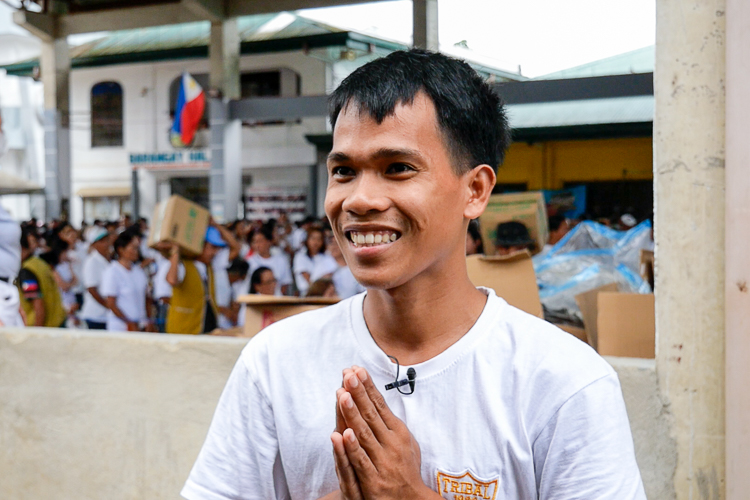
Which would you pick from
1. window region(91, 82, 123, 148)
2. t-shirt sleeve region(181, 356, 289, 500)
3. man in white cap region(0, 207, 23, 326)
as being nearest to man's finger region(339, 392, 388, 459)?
t-shirt sleeve region(181, 356, 289, 500)

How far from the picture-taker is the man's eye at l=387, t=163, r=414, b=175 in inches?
50.5

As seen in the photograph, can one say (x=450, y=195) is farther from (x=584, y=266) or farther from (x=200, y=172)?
(x=200, y=172)

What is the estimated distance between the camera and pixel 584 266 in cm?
377

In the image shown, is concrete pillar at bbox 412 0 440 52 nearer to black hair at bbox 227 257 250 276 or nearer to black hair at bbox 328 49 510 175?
black hair at bbox 227 257 250 276

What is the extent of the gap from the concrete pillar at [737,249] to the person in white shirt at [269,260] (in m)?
5.82

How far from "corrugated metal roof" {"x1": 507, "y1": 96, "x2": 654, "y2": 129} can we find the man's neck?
14346 millimetres

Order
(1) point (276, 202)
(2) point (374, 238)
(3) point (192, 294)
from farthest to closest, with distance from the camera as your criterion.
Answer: (1) point (276, 202) → (3) point (192, 294) → (2) point (374, 238)

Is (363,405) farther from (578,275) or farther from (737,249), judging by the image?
(578,275)

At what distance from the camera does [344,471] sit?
1.20 m

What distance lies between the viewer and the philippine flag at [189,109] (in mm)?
15727

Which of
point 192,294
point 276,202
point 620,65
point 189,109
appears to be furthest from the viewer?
point 276,202

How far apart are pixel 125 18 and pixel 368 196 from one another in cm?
1712

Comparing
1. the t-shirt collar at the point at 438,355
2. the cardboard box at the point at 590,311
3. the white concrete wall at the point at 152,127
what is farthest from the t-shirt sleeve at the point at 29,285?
the white concrete wall at the point at 152,127

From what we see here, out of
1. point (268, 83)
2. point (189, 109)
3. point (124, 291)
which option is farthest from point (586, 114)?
point (124, 291)
